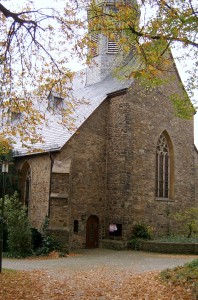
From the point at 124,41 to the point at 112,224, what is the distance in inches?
500

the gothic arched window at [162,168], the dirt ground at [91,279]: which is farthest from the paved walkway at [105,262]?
the gothic arched window at [162,168]

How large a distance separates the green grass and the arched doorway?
973 centimetres

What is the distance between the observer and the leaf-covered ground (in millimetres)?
8531

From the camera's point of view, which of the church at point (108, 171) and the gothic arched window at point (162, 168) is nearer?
the church at point (108, 171)

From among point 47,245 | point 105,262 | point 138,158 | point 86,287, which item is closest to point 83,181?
point 138,158

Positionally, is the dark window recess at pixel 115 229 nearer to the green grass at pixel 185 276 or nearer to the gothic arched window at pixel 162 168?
the gothic arched window at pixel 162 168

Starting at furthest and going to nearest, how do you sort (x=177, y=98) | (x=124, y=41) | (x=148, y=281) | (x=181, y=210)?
1. (x=181, y=210)
2. (x=177, y=98)
3. (x=148, y=281)
4. (x=124, y=41)

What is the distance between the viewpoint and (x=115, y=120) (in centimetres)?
2141

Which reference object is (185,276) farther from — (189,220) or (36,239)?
(189,220)

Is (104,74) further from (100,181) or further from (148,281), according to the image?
(148,281)

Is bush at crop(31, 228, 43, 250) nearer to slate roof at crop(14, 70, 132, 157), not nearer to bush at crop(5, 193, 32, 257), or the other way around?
bush at crop(5, 193, 32, 257)

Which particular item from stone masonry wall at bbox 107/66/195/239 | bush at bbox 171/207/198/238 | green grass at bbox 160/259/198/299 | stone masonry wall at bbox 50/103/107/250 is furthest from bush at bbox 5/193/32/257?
bush at bbox 171/207/198/238

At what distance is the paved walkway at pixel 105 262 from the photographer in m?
14.1

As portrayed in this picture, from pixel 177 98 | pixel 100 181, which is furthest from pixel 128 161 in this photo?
pixel 177 98
